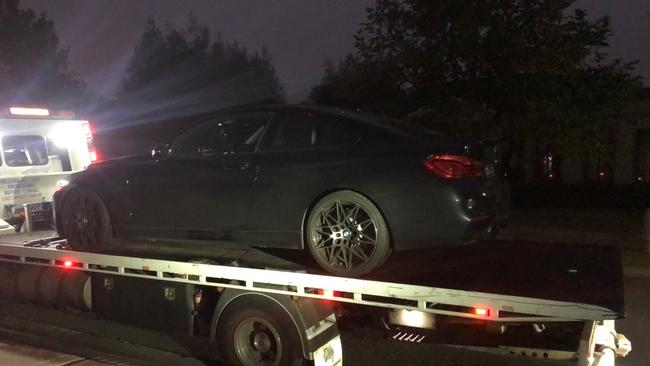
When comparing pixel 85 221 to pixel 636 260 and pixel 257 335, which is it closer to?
pixel 257 335

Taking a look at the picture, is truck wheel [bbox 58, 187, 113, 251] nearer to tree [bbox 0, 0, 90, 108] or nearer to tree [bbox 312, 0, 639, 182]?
tree [bbox 312, 0, 639, 182]

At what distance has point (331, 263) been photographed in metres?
4.48

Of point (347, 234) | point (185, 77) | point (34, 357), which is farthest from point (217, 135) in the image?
point (185, 77)

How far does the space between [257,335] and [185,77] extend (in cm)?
1869

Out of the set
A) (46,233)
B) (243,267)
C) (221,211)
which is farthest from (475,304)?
(46,233)

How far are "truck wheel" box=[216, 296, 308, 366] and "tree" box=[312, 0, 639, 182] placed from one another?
793cm

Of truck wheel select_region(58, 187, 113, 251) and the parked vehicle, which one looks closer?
truck wheel select_region(58, 187, 113, 251)

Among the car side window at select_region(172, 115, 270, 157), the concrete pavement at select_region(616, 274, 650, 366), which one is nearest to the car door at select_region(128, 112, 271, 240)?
the car side window at select_region(172, 115, 270, 157)

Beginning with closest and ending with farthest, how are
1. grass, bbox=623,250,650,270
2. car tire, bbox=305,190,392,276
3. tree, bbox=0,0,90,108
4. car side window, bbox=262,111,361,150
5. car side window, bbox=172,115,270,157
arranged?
car tire, bbox=305,190,392,276, car side window, bbox=262,111,361,150, car side window, bbox=172,115,270,157, grass, bbox=623,250,650,270, tree, bbox=0,0,90,108

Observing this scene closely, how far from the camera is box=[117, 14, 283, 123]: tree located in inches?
861

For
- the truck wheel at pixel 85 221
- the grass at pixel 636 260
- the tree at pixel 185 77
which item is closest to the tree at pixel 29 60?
the tree at pixel 185 77

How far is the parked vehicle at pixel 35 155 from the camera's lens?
761 cm

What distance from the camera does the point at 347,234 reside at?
437cm

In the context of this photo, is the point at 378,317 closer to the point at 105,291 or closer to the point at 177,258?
the point at 177,258
